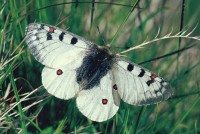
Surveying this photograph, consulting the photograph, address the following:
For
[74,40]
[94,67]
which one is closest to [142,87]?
[94,67]

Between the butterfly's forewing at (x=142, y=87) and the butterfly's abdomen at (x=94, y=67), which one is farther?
the butterfly's abdomen at (x=94, y=67)

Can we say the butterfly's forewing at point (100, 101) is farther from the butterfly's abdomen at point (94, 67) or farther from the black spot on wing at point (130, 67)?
the black spot on wing at point (130, 67)

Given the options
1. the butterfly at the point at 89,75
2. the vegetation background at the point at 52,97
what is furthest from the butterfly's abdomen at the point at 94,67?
the vegetation background at the point at 52,97

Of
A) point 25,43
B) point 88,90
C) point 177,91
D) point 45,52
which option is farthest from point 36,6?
point 177,91

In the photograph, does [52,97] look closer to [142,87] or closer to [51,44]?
[51,44]

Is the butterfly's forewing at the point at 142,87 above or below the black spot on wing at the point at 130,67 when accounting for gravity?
below

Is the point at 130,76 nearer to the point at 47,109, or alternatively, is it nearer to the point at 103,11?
the point at 47,109
